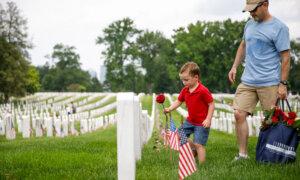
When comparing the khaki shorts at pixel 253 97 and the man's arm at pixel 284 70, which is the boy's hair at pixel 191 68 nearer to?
the khaki shorts at pixel 253 97

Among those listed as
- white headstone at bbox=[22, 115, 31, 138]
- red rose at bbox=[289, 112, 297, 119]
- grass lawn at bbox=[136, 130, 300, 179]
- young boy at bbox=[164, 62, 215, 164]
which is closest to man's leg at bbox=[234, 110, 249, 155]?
grass lawn at bbox=[136, 130, 300, 179]

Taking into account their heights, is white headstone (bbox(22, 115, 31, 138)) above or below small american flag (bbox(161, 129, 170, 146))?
below

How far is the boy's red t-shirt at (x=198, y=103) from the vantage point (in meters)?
7.28

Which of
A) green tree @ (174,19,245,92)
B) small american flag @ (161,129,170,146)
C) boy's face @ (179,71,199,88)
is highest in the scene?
green tree @ (174,19,245,92)

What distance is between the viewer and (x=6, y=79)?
205 feet

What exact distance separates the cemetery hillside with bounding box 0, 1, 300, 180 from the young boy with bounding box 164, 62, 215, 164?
12cm

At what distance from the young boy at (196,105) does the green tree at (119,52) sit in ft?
333

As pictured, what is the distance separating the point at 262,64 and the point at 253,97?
18.5 inches

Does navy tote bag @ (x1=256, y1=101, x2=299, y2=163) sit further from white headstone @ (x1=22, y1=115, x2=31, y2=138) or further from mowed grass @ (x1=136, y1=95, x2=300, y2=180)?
white headstone @ (x1=22, y1=115, x2=31, y2=138)

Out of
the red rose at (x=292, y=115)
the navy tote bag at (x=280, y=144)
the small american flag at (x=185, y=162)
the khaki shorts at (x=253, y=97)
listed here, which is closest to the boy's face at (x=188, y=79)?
the khaki shorts at (x=253, y=97)

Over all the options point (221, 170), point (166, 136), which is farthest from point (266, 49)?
point (166, 136)

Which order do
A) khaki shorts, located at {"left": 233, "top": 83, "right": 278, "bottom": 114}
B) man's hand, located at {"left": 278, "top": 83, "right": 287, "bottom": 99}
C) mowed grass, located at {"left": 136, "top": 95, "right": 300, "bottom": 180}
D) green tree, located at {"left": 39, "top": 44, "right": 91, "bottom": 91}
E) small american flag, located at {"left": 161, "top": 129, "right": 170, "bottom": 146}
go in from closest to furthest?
1. mowed grass, located at {"left": 136, "top": 95, "right": 300, "bottom": 180}
2. man's hand, located at {"left": 278, "top": 83, "right": 287, "bottom": 99}
3. khaki shorts, located at {"left": 233, "top": 83, "right": 278, "bottom": 114}
4. small american flag, located at {"left": 161, "top": 129, "right": 170, "bottom": 146}
5. green tree, located at {"left": 39, "top": 44, "right": 91, "bottom": 91}

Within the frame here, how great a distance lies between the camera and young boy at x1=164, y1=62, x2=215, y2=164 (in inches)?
284

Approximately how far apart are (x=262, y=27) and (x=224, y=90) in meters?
90.6
